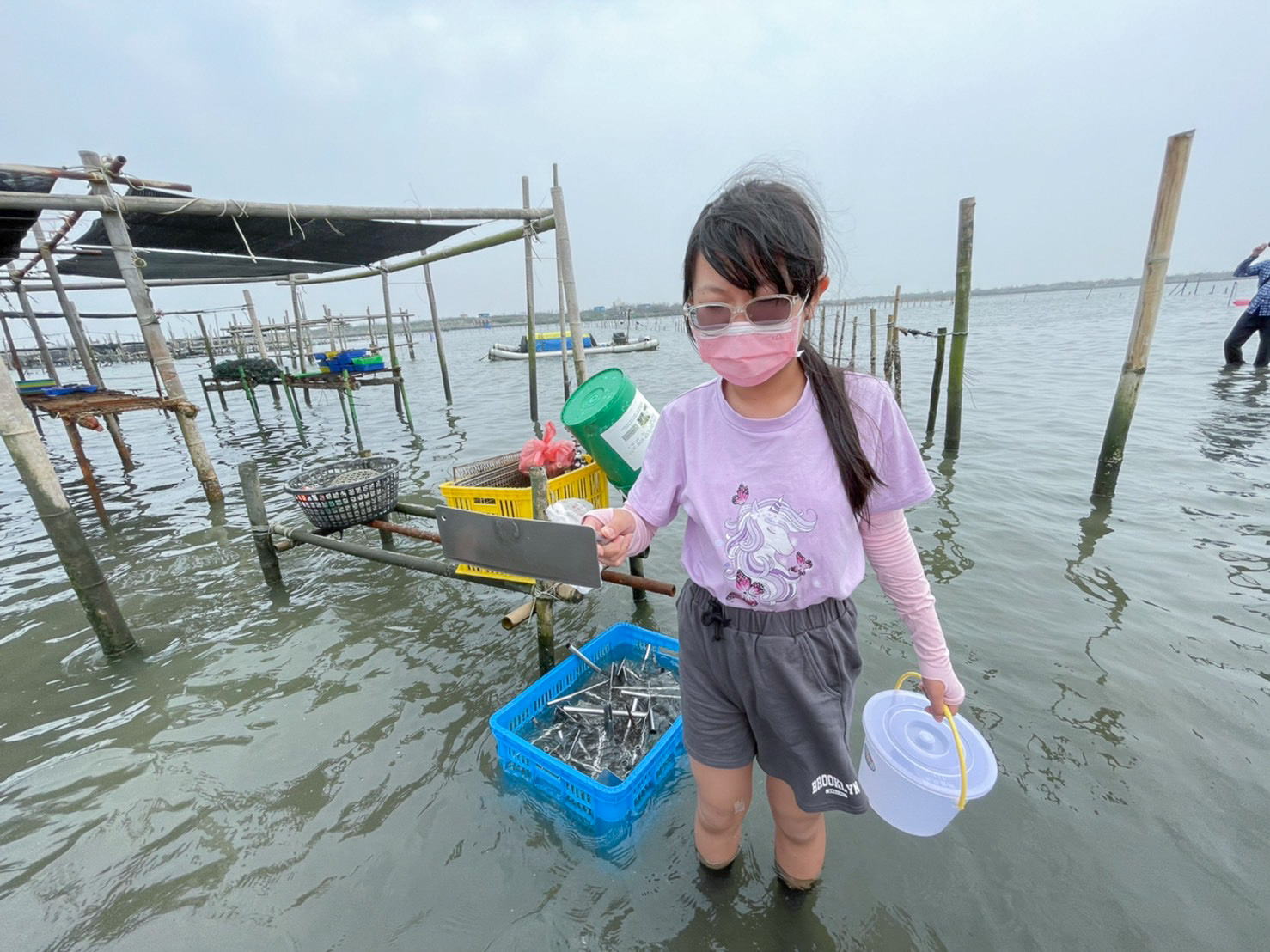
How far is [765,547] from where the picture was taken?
1.52m

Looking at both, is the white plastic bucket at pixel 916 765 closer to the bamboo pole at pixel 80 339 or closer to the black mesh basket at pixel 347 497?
the black mesh basket at pixel 347 497

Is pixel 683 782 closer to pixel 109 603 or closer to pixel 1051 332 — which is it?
pixel 109 603

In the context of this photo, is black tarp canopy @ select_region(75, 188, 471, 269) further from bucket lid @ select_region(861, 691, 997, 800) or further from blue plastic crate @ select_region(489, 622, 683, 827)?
bucket lid @ select_region(861, 691, 997, 800)

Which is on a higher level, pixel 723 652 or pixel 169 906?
pixel 723 652

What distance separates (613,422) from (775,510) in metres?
1.91

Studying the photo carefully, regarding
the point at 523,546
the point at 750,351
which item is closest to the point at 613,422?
the point at 523,546

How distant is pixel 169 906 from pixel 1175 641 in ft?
20.9

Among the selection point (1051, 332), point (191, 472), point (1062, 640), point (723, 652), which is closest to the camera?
point (723, 652)

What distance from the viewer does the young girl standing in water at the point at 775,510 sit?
4.58ft

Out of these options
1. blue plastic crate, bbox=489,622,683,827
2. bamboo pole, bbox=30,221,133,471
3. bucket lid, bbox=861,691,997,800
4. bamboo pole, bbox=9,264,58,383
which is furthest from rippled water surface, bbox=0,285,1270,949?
bamboo pole, bbox=9,264,58,383

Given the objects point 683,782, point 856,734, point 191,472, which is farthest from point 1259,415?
point 191,472

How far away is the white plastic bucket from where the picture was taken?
1.79 m

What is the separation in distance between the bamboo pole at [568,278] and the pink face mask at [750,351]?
5.34 metres

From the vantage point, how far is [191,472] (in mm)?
9914
